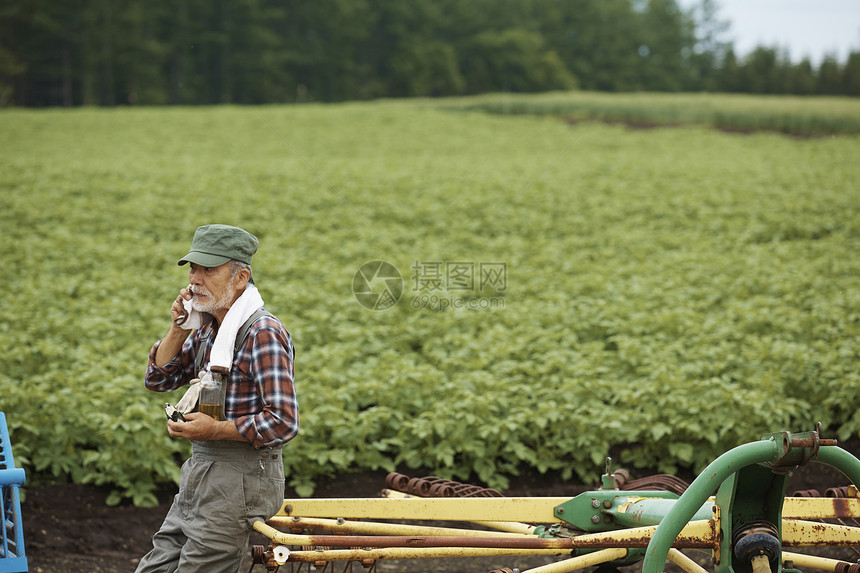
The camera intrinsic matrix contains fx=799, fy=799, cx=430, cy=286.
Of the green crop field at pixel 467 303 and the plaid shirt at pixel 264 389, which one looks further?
the green crop field at pixel 467 303

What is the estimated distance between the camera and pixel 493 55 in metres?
54.8

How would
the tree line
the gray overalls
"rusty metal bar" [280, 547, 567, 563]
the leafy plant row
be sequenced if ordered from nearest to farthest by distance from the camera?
"rusty metal bar" [280, 547, 567, 563] → the gray overalls → the leafy plant row → the tree line

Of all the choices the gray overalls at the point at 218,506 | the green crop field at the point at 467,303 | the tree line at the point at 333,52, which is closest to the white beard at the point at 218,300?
the gray overalls at the point at 218,506

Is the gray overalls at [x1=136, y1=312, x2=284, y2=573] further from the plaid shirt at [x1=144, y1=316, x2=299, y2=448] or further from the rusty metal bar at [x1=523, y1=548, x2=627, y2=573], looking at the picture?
the rusty metal bar at [x1=523, y1=548, x2=627, y2=573]

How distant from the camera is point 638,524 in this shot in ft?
9.32

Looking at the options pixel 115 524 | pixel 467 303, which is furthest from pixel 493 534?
pixel 467 303

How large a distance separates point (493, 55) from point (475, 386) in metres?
52.1

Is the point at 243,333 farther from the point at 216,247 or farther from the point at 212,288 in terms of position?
the point at 216,247

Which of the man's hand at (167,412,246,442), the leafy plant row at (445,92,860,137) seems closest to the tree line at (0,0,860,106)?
the leafy plant row at (445,92,860,137)

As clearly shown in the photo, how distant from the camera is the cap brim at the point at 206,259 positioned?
2635 mm

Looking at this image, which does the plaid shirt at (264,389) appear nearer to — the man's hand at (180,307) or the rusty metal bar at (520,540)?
the man's hand at (180,307)

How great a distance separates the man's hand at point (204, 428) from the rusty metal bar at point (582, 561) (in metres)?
1.07

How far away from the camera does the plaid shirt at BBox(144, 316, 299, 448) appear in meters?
2.51

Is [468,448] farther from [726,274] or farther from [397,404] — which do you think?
[726,274]
